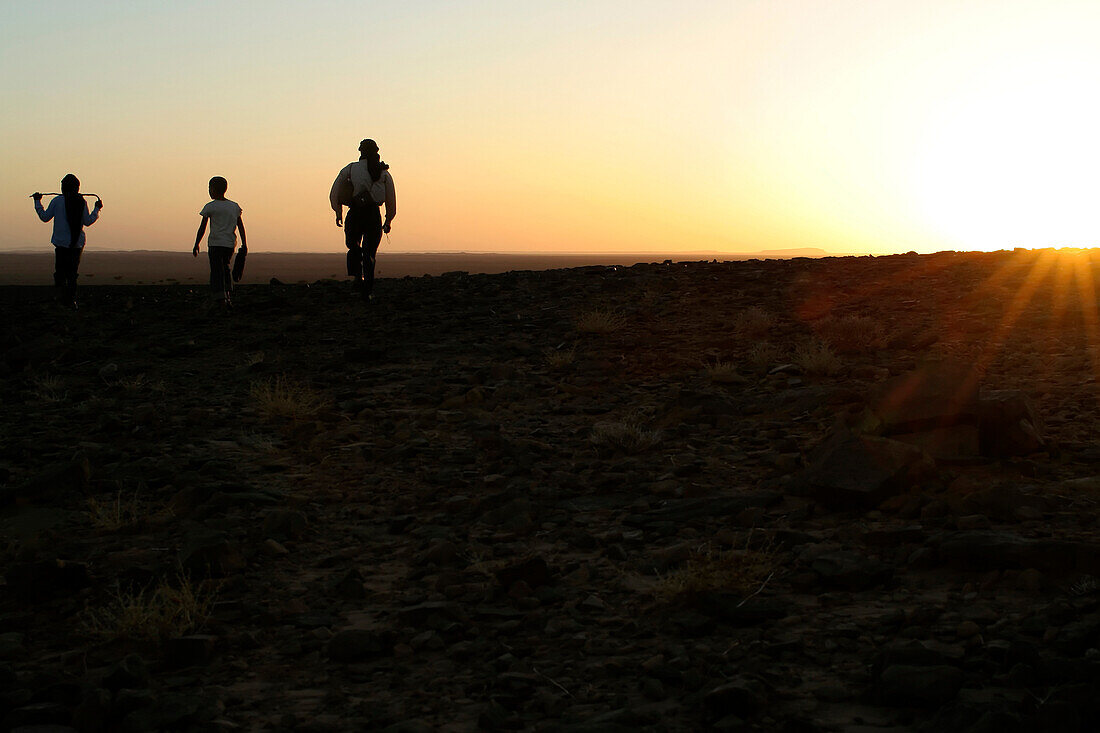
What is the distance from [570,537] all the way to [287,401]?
4.19 meters

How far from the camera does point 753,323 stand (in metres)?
12.4

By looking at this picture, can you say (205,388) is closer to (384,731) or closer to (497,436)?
(497,436)

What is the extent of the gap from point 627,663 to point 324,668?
132 centimetres

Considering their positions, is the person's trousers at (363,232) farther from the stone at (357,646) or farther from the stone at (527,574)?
the stone at (357,646)

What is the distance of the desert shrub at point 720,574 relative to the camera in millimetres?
4586

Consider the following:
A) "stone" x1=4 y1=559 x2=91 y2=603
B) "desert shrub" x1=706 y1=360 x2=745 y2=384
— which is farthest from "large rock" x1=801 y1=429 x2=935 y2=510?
"stone" x1=4 y1=559 x2=91 y2=603

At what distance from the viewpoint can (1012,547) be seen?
4609mm

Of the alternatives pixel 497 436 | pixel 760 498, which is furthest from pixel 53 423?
pixel 760 498

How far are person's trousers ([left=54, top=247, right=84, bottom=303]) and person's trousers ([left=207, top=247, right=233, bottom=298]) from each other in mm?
2152

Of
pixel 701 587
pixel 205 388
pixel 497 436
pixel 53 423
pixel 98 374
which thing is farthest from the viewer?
pixel 98 374

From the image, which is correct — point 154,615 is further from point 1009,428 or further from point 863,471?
point 1009,428

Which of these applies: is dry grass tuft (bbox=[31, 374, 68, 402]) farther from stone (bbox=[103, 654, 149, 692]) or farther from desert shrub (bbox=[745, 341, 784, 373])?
desert shrub (bbox=[745, 341, 784, 373])

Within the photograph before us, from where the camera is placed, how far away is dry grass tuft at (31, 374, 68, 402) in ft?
33.1

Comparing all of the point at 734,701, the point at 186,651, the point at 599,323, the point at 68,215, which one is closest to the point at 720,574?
the point at 734,701
